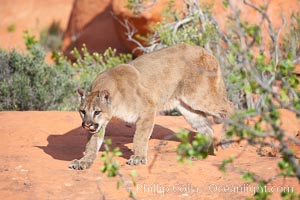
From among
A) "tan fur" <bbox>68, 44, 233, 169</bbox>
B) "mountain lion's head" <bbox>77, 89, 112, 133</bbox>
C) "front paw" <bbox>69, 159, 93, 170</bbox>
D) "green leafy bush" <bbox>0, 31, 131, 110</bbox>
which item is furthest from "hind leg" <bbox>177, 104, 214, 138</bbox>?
"green leafy bush" <bbox>0, 31, 131, 110</bbox>

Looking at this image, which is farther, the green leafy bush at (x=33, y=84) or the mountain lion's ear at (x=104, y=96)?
the green leafy bush at (x=33, y=84)

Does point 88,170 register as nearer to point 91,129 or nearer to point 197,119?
point 91,129

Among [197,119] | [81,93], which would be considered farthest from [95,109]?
[197,119]

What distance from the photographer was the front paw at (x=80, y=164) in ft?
24.2

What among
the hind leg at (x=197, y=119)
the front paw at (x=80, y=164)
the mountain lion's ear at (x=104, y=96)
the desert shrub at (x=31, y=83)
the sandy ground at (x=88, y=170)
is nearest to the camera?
the sandy ground at (x=88, y=170)

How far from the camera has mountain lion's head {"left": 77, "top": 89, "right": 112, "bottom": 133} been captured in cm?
755

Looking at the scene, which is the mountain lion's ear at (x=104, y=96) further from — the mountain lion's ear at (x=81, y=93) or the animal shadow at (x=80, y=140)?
the animal shadow at (x=80, y=140)

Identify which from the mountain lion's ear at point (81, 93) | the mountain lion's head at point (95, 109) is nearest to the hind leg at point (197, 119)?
the mountain lion's head at point (95, 109)

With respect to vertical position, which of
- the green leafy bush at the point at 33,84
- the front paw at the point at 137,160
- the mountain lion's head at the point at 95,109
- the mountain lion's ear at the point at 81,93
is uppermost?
the mountain lion's ear at the point at 81,93

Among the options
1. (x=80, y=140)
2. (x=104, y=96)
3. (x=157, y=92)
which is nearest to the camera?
(x=104, y=96)

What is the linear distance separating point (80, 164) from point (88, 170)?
0.44 ft

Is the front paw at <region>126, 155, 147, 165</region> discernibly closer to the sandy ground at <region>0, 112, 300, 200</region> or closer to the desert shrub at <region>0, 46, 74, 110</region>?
the sandy ground at <region>0, 112, 300, 200</region>

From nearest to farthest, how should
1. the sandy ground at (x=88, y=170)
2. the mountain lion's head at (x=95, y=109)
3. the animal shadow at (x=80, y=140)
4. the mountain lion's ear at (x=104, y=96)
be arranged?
1. the sandy ground at (x=88, y=170)
2. the mountain lion's head at (x=95, y=109)
3. the mountain lion's ear at (x=104, y=96)
4. the animal shadow at (x=80, y=140)

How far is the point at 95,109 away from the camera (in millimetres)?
7648
